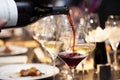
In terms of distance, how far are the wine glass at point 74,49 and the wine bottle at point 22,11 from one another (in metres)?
0.09

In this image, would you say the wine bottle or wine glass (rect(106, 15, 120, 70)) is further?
wine glass (rect(106, 15, 120, 70))

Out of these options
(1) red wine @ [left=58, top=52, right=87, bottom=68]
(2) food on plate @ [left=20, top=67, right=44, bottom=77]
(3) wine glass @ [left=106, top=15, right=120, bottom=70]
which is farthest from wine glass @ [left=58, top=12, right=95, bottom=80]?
(3) wine glass @ [left=106, top=15, right=120, bottom=70]

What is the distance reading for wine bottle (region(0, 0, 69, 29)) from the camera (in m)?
0.91

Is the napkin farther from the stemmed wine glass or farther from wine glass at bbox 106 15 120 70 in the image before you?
wine glass at bbox 106 15 120 70

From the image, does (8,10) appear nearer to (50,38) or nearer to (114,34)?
(50,38)

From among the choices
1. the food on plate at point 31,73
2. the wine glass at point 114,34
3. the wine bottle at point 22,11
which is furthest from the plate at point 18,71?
the wine glass at point 114,34

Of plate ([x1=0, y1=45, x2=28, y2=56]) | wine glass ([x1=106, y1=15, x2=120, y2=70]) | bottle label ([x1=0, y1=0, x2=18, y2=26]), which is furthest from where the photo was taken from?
plate ([x1=0, y1=45, x2=28, y2=56])

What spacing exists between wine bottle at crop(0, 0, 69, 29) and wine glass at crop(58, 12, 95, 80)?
94 mm

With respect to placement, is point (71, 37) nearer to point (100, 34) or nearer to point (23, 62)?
point (100, 34)

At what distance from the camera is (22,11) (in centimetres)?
104

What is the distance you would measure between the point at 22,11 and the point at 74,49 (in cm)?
24

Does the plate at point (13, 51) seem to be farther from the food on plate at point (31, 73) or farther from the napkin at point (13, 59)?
the food on plate at point (31, 73)

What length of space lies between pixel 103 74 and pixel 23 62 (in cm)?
35

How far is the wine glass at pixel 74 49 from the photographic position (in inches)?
37.3
